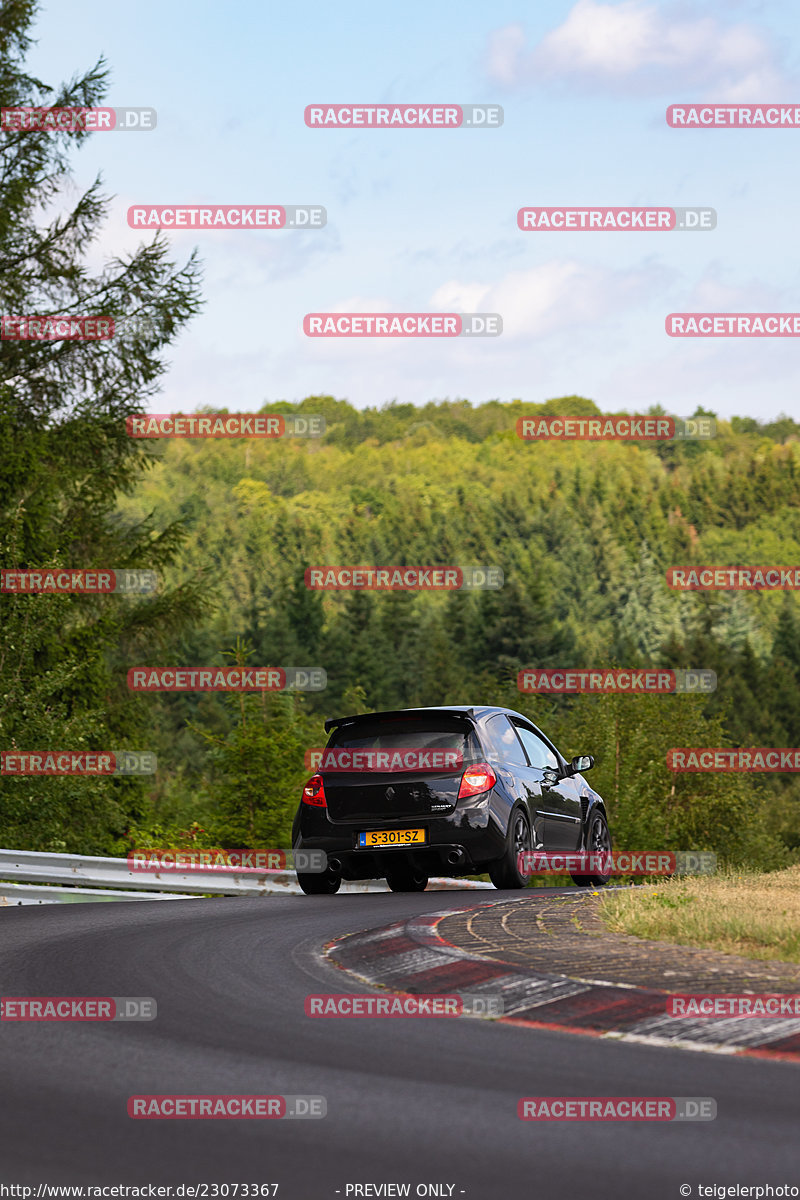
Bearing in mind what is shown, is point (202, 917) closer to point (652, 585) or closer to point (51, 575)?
point (51, 575)

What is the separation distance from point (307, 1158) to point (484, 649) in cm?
10721

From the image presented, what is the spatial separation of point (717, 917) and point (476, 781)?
4.29 meters

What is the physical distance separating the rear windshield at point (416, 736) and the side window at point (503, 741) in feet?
0.96

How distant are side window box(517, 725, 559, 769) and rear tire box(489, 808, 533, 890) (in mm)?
911

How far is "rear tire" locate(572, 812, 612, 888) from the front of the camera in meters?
15.4

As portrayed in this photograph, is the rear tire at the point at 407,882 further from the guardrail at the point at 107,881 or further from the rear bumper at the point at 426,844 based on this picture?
the rear bumper at the point at 426,844

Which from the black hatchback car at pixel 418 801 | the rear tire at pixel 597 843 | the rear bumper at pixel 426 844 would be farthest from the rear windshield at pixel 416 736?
the rear tire at pixel 597 843

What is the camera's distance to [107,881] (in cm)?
1280

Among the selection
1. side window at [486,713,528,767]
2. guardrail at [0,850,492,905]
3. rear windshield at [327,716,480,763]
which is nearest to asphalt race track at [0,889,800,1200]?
guardrail at [0,850,492,905]

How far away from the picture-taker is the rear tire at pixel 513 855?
12820mm

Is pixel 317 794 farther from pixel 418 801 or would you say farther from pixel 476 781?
pixel 476 781

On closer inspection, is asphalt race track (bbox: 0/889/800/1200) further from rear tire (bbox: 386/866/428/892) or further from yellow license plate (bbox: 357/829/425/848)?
rear tire (bbox: 386/866/428/892)

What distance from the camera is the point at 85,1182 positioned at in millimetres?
3984

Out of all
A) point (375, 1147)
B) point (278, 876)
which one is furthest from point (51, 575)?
point (375, 1147)
